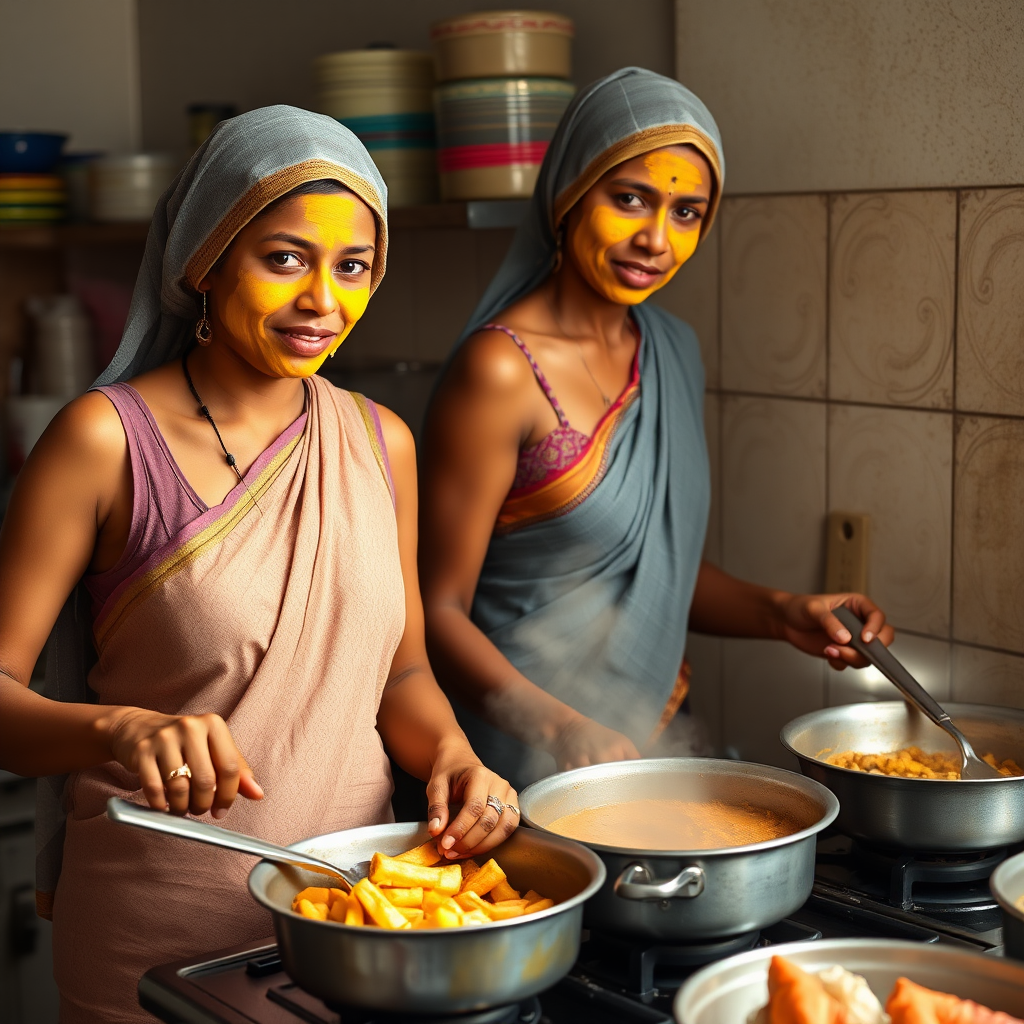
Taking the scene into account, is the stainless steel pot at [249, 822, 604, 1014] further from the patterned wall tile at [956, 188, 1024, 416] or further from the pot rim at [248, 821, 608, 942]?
the patterned wall tile at [956, 188, 1024, 416]

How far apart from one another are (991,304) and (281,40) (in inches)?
67.3

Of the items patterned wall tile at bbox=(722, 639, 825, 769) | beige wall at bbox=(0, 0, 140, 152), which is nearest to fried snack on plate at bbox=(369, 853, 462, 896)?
patterned wall tile at bbox=(722, 639, 825, 769)

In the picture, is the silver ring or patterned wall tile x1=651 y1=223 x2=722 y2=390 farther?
patterned wall tile x1=651 y1=223 x2=722 y2=390

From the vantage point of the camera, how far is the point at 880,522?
1884mm

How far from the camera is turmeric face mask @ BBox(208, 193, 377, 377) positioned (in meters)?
1.32

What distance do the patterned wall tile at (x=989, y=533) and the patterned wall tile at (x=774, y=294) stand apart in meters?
0.27

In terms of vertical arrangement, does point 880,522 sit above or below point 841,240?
below

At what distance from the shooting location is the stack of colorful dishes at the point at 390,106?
2270mm

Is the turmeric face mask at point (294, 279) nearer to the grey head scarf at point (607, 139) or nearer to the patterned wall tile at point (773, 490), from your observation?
the grey head scarf at point (607, 139)

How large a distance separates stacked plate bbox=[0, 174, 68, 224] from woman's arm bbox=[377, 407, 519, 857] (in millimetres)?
1670

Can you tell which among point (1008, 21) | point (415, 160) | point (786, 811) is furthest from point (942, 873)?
point (415, 160)

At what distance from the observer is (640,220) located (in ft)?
5.54

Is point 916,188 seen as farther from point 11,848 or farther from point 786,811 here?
point 11,848

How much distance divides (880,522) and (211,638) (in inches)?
39.8
